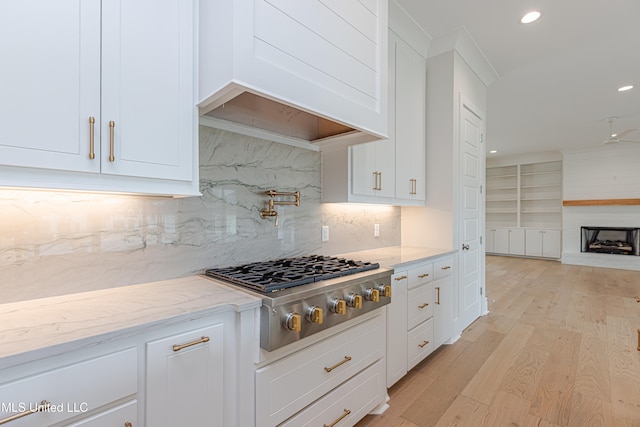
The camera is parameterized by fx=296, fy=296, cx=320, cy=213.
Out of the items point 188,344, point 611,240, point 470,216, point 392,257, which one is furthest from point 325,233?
point 611,240

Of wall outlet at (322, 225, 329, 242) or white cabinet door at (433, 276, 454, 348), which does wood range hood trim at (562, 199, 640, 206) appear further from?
wall outlet at (322, 225, 329, 242)

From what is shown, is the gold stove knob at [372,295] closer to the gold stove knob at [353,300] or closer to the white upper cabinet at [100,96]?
the gold stove knob at [353,300]

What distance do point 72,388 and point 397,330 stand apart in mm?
1796

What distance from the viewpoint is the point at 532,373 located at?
2342 mm

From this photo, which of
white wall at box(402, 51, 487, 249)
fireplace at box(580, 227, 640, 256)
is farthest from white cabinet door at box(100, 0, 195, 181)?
fireplace at box(580, 227, 640, 256)

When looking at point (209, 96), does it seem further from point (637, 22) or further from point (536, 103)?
point (536, 103)

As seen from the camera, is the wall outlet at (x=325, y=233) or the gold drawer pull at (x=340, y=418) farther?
the wall outlet at (x=325, y=233)

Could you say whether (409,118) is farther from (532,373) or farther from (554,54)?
(532,373)

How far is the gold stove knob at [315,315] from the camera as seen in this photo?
1.32 metres

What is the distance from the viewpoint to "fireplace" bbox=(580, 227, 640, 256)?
263 inches

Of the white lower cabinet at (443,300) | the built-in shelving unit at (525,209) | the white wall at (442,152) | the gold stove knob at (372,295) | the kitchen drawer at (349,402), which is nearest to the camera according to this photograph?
the kitchen drawer at (349,402)

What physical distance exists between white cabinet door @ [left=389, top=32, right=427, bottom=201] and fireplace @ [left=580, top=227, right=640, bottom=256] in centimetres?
693

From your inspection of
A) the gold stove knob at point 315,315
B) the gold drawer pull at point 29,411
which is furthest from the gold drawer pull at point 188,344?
the gold stove knob at point 315,315

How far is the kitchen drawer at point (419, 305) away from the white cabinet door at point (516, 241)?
7337 millimetres
